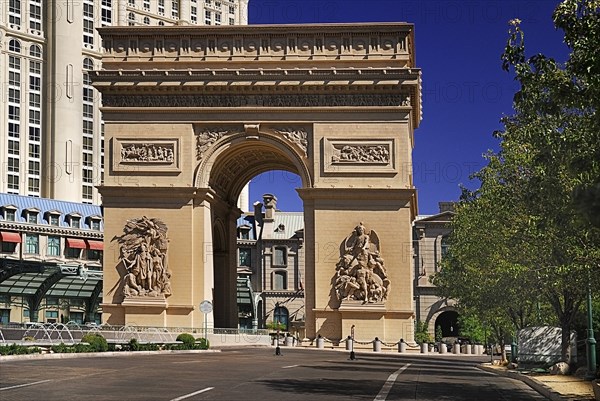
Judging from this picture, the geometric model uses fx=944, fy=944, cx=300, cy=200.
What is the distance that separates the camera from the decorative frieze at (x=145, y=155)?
193 ft

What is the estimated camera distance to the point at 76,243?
10525 cm

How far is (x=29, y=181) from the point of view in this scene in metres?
131

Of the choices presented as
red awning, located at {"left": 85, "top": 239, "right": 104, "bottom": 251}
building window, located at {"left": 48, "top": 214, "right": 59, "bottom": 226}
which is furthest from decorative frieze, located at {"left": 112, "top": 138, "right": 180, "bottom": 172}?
red awning, located at {"left": 85, "top": 239, "right": 104, "bottom": 251}

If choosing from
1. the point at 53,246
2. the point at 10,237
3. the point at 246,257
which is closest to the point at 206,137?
the point at 10,237

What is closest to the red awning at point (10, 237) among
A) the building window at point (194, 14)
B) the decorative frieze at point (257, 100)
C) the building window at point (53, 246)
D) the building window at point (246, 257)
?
the building window at point (53, 246)

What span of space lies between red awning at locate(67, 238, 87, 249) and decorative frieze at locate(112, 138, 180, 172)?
48.0 metres

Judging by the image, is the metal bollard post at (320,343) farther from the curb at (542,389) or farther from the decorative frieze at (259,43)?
the curb at (542,389)

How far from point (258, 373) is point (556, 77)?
12.0 meters

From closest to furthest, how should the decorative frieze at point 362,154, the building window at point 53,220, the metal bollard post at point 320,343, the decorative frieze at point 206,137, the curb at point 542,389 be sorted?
the curb at point 542,389
the metal bollard post at point 320,343
the decorative frieze at point 362,154
the decorative frieze at point 206,137
the building window at point 53,220

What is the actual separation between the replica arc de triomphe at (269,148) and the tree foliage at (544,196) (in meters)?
6.08

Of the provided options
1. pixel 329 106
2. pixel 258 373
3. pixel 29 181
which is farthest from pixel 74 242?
pixel 258 373

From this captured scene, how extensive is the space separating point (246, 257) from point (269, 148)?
→ 62902 mm

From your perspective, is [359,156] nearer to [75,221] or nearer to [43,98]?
[75,221]

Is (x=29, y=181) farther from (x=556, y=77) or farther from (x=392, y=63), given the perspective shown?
(x=556, y=77)
